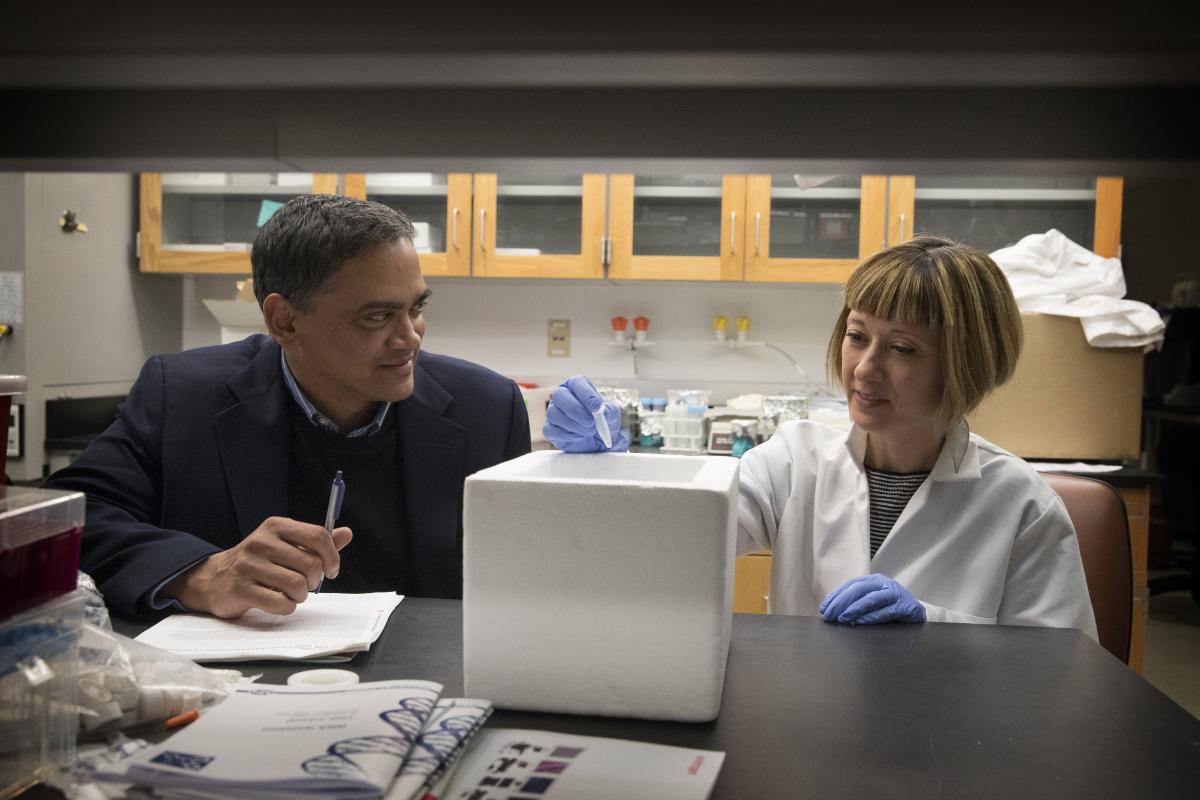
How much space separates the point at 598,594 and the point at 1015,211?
291cm

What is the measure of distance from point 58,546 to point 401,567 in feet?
2.55

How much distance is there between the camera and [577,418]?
98 centimetres

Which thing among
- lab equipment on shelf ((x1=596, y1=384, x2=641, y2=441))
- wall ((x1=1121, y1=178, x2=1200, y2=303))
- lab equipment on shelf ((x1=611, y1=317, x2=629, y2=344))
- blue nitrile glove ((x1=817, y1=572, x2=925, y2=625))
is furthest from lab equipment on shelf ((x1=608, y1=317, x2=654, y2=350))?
wall ((x1=1121, y1=178, x2=1200, y2=303))

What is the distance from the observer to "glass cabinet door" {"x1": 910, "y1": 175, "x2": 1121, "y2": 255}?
10.3ft

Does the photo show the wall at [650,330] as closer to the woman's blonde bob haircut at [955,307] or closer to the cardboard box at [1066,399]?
the cardboard box at [1066,399]

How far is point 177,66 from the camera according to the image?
309 mm

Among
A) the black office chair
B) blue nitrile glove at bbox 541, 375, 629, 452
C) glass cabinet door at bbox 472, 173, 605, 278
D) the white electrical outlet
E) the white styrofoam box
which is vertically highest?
glass cabinet door at bbox 472, 173, 605, 278

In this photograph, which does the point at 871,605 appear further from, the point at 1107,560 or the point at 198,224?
the point at 198,224

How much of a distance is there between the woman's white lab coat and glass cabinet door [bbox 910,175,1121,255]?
1.87 m

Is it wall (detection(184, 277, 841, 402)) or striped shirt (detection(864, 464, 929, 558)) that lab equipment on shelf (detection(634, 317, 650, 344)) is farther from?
striped shirt (detection(864, 464, 929, 558))

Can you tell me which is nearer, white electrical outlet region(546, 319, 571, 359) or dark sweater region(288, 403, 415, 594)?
dark sweater region(288, 403, 415, 594)

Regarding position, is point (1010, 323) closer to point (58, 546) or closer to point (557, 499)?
point (557, 499)

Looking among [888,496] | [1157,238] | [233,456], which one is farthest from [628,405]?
[1157,238]

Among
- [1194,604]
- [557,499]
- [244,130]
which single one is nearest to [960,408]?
[557,499]
